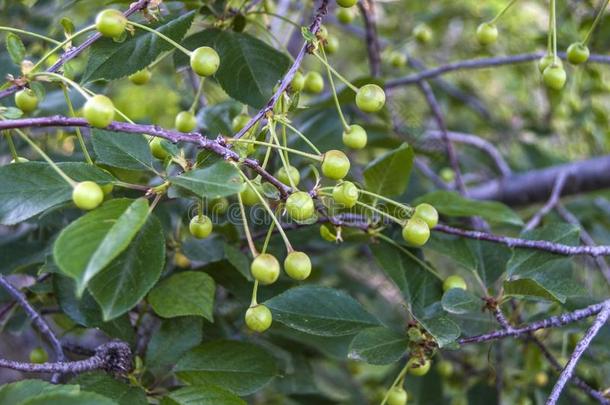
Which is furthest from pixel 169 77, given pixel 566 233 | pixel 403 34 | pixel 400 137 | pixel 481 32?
pixel 566 233

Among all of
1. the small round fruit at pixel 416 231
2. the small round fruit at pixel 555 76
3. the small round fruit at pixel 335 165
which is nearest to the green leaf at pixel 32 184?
the small round fruit at pixel 335 165

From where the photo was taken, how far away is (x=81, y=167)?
2.93 feet

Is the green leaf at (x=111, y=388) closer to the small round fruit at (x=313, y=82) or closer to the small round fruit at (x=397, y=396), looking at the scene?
the small round fruit at (x=397, y=396)

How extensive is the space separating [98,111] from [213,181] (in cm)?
15

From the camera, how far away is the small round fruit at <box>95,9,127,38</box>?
0.85m

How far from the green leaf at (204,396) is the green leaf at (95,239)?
0.31m

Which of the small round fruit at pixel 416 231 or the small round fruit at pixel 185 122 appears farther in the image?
the small round fruit at pixel 185 122

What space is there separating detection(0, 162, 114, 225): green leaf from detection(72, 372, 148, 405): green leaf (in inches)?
10.0

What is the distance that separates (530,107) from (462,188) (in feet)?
5.34

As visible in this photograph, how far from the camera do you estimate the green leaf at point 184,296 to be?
1037 millimetres

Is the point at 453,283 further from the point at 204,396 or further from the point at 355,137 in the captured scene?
the point at 204,396

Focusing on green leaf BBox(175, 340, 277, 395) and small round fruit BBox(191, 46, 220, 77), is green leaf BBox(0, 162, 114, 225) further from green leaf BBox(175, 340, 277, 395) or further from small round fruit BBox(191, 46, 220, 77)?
green leaf BBox(175, 340, 277, 395)

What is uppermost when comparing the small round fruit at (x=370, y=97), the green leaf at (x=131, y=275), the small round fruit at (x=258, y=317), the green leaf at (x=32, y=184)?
the small round fruit at (x=370, y=97)

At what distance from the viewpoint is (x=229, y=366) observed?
1084mm
